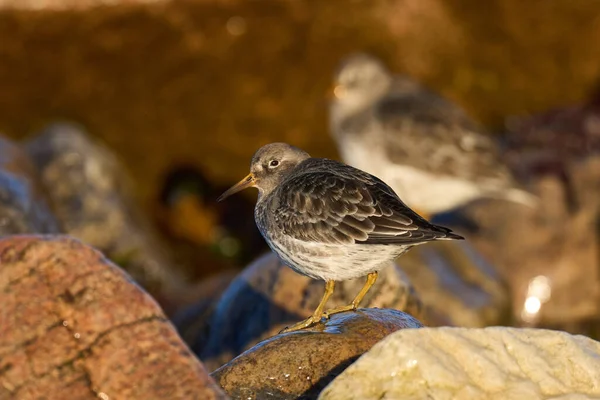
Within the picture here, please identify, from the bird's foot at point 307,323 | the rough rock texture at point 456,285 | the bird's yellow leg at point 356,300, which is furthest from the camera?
the rough rock texture at point 456,285

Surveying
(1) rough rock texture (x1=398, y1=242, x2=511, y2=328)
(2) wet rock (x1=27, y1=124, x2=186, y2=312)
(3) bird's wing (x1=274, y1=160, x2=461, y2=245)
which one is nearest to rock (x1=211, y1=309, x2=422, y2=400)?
(3) bird's wing (x1=274, y1=160, x2=461, y2=245)

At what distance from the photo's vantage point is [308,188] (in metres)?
8.70

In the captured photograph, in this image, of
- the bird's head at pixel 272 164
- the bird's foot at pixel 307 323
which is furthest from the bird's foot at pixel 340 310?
the bird's head at pixel 272 164

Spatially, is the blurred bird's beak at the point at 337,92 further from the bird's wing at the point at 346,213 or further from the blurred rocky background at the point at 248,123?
the bird's wing at the point at 346,213

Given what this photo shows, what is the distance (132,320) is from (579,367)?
2.83m

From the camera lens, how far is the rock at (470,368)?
668 centimetres

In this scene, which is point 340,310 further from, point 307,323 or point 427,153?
point 427,153

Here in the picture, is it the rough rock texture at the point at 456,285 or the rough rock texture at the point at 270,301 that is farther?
the rough rock texture at the point at 456,285

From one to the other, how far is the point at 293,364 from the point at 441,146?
7535mm

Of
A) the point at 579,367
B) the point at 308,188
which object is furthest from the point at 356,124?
the point at 579,367

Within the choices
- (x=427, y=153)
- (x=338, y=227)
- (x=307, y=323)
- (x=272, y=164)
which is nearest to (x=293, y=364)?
(x=307, y=323)

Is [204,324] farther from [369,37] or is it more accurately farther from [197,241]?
[369,37]

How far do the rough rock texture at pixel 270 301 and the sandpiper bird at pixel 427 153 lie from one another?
4223 millimetres

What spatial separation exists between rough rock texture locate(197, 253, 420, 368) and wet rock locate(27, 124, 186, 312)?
309cm
